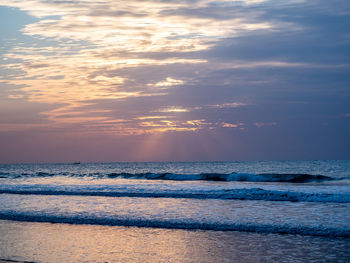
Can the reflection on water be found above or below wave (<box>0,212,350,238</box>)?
above

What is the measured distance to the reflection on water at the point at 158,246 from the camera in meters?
8.03

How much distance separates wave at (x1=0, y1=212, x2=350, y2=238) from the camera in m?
10.7

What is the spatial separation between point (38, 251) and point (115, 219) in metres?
4.52

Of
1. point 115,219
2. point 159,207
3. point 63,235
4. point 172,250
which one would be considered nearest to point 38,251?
point 63,235

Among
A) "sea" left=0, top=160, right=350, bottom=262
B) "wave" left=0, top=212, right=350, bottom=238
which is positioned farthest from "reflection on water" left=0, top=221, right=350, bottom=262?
"wave" left=0, top=212, right=350, bottom=238

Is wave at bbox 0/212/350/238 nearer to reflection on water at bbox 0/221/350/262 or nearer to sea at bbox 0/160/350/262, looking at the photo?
sea at bbox 0/160/350/262

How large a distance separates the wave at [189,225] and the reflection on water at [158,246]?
0.55 m

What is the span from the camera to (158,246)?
917 cm

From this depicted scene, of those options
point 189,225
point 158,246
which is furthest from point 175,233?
point 158,246

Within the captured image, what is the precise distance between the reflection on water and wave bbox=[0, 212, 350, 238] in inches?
21.5

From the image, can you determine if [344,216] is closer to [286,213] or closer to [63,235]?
[286,213]

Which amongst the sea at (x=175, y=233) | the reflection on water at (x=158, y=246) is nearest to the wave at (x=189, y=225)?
the sea at (x=175, y=233)

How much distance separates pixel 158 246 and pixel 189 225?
9.45ft

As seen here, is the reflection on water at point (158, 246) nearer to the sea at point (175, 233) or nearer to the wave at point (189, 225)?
the sea at point (175, 233)
